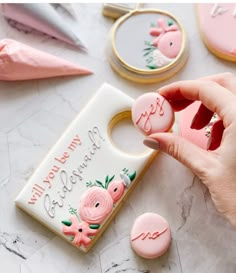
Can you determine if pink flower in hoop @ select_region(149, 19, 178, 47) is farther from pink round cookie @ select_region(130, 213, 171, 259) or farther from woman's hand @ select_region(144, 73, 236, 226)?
pink round cookie @ select_region(130, 213, 171, 259)

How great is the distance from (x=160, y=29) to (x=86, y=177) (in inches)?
13.2

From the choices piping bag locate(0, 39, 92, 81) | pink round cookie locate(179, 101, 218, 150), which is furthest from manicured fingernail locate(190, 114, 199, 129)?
piping bag locate(0, 39, 92, 81)

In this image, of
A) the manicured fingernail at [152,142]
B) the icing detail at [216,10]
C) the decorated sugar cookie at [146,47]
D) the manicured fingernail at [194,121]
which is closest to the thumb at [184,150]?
the manicured fingernail at [152,142]

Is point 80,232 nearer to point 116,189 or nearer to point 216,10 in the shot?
point 116,189

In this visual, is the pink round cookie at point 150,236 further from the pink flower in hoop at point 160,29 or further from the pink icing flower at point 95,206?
the pink flower in hoop at point 160,29

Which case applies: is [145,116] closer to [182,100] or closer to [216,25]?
[182,100]

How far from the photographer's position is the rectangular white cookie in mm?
975

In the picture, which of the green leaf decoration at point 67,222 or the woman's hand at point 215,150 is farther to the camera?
the green leaf decoration at point 67,222

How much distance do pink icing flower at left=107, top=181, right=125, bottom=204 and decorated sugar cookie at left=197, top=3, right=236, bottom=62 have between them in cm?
34

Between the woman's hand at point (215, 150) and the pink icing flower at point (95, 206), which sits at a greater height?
the woman's hand at point (215, 150)

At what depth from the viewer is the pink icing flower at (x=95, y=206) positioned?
0.97m

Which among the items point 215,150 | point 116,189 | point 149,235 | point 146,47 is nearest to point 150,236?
point 149,235

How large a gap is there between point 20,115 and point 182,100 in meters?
0.32

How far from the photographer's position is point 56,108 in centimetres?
107
